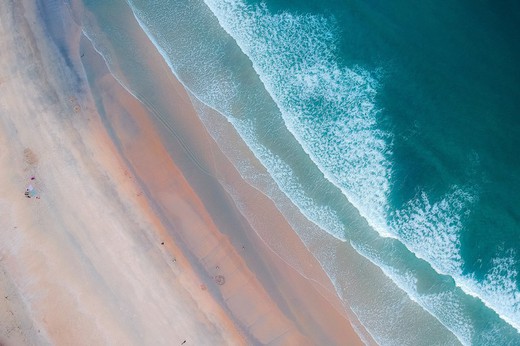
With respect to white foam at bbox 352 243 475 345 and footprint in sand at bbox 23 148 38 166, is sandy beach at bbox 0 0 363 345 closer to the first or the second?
footprint in sand at bbox 23 148 38 166

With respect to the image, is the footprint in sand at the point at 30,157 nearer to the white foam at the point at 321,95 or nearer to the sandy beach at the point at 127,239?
the sandy beach at the point at 127,239

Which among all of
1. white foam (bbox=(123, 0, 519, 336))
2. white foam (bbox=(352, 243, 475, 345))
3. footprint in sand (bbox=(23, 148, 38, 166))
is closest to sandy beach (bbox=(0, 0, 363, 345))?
footprint in sand (bbox=(23, 148, 38, 166))

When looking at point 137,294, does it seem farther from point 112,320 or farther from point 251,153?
point 251,153

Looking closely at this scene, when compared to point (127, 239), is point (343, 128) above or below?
above

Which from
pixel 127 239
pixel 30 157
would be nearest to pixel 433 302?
pixel 127 239

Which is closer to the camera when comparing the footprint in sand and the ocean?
the ocean

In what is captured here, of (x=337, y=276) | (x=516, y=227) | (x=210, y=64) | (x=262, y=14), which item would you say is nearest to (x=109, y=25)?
(x=210, y=64)

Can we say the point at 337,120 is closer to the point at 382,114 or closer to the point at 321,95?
the point at 321,95
